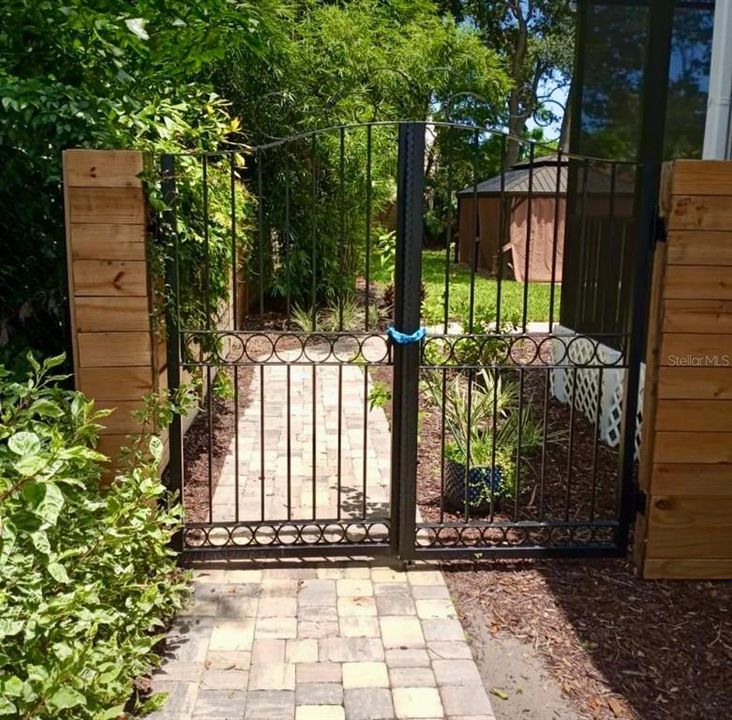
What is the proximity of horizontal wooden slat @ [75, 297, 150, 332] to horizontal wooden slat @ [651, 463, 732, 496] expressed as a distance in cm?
222

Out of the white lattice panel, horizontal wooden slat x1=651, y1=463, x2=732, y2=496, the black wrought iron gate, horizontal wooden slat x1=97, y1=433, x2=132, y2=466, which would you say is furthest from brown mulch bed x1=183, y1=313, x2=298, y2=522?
the white lattice panel

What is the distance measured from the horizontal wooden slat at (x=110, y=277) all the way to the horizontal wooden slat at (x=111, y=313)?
0.03m

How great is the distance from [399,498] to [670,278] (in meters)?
1.47

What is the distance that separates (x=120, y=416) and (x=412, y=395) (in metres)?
1.22

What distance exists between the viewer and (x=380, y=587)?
324 cm

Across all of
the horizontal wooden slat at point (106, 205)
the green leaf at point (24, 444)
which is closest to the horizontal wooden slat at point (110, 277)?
the horizontal wooden slat at point (106, 205)

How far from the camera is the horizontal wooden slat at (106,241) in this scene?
291 centimetres

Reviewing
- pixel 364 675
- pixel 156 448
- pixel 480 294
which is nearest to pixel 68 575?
pixel 156 448

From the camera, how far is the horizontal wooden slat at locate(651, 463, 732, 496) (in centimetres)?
321

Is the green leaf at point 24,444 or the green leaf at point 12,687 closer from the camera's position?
the green leaf at point 12,687

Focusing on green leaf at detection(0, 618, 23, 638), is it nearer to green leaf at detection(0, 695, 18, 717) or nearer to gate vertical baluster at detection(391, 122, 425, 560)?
green leaf at detection(0, 695, 18, 717)

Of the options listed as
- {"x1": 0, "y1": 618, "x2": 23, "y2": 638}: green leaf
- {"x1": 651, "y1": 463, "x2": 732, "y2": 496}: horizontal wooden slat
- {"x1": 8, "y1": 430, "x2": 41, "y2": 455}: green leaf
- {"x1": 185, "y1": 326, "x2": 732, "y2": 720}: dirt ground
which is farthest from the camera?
{"x1": 651, "y1": 463, "x2": 732, "y2": 496}: horizontal wooden slat

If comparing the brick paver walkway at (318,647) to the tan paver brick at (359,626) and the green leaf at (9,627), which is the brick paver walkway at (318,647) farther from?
the green leaf at (9,627)

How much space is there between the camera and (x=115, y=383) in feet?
9.84
